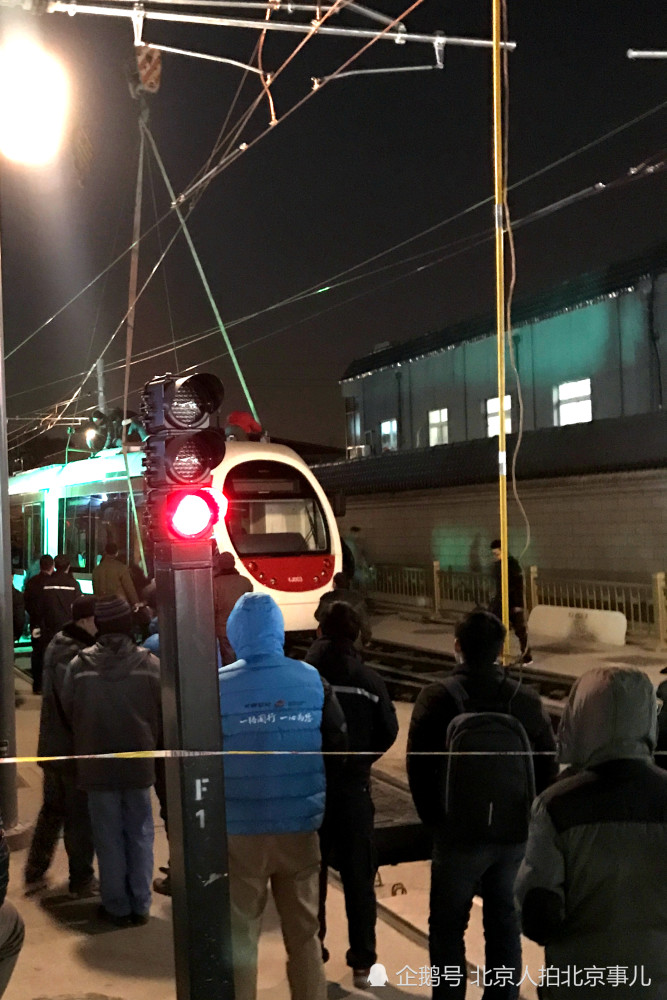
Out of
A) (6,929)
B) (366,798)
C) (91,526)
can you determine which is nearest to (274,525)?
(91,526)

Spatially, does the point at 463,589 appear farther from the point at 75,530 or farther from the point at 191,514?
the point at 191,514

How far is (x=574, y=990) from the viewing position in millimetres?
2689

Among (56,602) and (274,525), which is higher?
(274,525)

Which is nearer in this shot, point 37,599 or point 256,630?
point 256,630

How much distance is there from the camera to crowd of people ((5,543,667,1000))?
2621 mm

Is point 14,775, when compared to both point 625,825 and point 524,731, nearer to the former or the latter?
point 524,731

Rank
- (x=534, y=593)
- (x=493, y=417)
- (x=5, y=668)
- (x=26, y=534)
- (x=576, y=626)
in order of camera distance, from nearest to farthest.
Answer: (x=5, y=668) → (x=576, y=626) → (x=534, y=593) → (x=26, y=534) → (x=493, y=417)

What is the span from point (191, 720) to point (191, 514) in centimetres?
81

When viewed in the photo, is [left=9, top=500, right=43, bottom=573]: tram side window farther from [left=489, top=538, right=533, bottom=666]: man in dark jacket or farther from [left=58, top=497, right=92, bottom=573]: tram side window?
[left=489, top=538, right=533, bottom=666]: man in dark jacket

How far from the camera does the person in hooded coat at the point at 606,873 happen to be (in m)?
2.60

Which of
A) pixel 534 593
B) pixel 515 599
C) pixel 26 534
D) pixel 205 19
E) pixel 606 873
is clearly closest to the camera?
pixel 606 873

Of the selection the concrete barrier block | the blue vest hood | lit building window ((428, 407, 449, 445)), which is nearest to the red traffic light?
the blue vest hood

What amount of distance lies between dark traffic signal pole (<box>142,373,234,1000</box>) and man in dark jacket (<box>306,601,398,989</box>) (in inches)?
36.3

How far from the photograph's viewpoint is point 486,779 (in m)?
3.72
